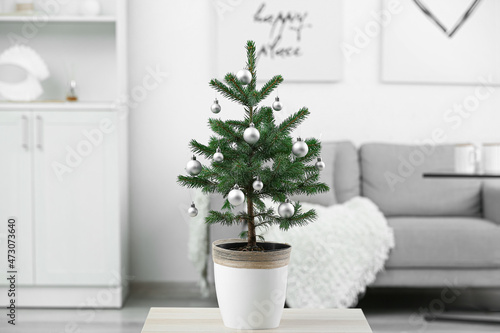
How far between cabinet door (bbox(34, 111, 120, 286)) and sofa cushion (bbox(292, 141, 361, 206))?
1.16 m

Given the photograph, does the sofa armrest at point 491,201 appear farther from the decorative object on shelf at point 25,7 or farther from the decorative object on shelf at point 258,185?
the decorative object on shelf at point 25,7

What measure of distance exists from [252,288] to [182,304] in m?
1.90

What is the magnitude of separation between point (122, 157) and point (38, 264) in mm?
700

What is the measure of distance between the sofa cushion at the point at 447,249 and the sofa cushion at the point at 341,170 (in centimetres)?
60

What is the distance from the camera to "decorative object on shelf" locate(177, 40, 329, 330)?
3.45 feet

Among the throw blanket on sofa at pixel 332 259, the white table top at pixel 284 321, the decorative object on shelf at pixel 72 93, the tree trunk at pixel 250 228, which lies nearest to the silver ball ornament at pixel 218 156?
the tree trunk at pixel 250 228

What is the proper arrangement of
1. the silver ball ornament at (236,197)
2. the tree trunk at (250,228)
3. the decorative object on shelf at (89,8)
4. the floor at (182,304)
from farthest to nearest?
the decorative object on shelf at (89,8), the floor at (182,304), the tree trunk at (250,228), the silver ball ornament at (236,197)

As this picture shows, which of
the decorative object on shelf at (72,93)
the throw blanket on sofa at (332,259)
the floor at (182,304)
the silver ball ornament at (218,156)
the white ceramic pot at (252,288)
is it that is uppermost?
the decorative object on shelf at (72,93)

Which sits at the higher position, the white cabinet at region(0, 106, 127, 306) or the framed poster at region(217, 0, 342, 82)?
the framed poster at region(217, 0, 342, 82)

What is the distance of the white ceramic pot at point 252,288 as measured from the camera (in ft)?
3.44

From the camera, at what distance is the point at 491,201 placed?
2.78 m

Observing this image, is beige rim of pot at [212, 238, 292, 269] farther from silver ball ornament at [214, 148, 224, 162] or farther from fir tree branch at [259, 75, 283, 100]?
fir tree branch at [259, 75, 283, 100]

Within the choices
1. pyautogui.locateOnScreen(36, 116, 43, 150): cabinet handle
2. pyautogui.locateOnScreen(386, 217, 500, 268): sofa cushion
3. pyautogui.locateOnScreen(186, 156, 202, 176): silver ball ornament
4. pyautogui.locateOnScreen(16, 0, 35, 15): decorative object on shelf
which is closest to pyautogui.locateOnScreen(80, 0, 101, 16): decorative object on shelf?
pyautogui.locateOnScreen(16, 0, 35, 15): decorative object on shelf

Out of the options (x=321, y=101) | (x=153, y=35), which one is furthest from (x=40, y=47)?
(x=321, y=101)
